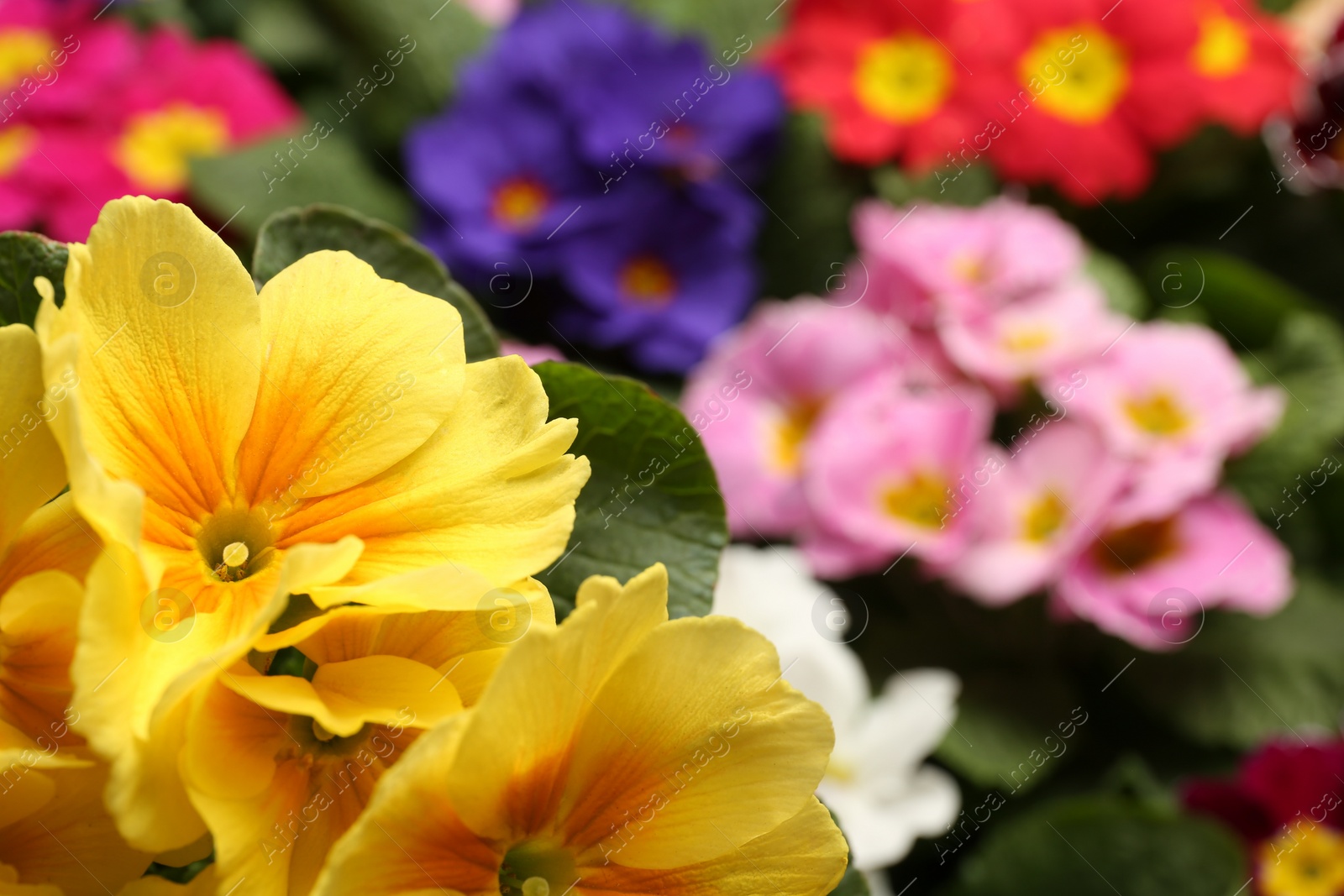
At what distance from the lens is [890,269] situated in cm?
103

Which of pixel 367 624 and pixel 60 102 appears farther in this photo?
pixel 60 102

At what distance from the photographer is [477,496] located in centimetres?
30

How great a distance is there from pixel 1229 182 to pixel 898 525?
2.29 ft

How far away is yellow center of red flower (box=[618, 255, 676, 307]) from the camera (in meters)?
1.18

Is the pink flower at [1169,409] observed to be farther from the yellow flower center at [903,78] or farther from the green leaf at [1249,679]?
the yellow flower center at [903,78]

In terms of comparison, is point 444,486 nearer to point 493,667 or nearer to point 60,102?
point 493,667

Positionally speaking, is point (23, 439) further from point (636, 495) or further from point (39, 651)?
point (636, 495)

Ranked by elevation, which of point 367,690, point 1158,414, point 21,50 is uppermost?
point 367,690

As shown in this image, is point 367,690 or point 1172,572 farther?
point 1172,572

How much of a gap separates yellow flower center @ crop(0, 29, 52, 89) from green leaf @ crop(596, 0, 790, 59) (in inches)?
23.8

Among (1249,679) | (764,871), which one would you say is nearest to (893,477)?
(1249,679)

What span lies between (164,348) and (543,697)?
131 mm

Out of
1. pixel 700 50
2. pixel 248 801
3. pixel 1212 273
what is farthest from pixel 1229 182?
pixel 248 801

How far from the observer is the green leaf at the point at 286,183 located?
1.13 m
